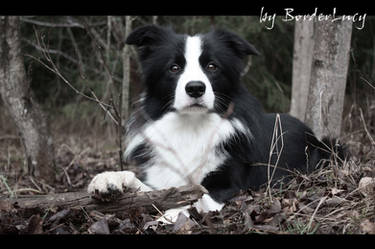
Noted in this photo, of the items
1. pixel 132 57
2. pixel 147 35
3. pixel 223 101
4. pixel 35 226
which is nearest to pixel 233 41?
pixel 223 101

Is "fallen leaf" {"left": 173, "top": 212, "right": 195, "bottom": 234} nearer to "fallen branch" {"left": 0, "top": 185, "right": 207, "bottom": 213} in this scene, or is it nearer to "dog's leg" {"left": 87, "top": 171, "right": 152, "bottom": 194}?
"fallen branch" {"left": 0, "top": 185, "right": 207, "bottom": 213}

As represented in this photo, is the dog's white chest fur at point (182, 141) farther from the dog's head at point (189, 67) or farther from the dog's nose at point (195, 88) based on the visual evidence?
the dog's nose at point (195, 88)

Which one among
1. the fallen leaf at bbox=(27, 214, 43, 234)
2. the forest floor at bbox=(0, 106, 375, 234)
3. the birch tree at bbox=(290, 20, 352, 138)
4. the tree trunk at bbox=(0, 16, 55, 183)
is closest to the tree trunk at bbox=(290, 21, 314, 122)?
the birch tree at bbox=(290, 20, 352, 138)

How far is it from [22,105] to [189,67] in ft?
8.40

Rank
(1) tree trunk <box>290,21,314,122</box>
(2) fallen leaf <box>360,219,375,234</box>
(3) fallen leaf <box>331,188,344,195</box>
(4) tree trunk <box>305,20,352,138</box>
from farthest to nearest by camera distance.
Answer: (1) tree trunk <box>290,21,314,122</box> → (4) tree trunk <box>305,20,352,138</box> → (3) fallen leaf <box>331,188,344,195</box> → (2) fallen leaf <box>360,219,375,234</box>

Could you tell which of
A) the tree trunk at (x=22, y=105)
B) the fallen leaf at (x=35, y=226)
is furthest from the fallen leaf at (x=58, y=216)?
the tree trunk at (x=22, y=105)

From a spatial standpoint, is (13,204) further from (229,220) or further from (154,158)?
(229,220)

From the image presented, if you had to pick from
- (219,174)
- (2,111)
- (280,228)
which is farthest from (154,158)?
(2,111)

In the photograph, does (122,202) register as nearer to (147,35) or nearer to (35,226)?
(35,226)

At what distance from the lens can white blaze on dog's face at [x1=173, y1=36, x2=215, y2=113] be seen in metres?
3.81

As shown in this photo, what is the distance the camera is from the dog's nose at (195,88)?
3777 millimetres

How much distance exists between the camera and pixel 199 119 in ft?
13.8

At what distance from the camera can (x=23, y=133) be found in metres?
5.65
